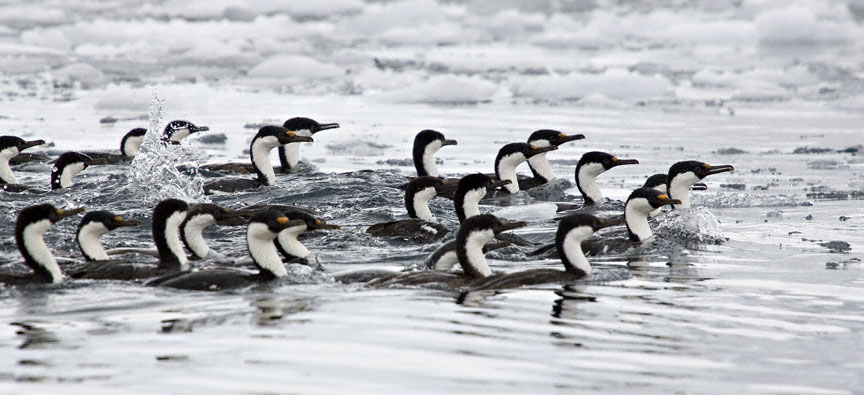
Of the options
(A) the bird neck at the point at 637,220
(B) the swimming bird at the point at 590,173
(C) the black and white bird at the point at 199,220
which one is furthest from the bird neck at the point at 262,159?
(A) the bird neck at the point at 637,220

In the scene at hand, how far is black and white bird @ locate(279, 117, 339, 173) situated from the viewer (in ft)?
47.6

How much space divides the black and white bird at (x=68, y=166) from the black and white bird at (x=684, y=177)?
619 centimetres

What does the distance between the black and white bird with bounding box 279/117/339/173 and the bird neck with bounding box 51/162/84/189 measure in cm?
251

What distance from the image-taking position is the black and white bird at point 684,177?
441 inches

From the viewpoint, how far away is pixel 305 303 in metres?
7.44

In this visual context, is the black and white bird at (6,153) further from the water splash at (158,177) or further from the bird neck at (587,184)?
the bird neck at (587,184)

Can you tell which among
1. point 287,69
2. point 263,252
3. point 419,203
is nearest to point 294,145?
point 419,203

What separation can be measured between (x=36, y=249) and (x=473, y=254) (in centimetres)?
310

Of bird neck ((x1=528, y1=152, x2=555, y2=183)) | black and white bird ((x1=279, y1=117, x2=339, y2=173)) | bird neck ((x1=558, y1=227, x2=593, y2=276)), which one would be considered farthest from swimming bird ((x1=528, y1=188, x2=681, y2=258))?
black and white bird ((x1=279, y1=117, x2=339, y2=173))

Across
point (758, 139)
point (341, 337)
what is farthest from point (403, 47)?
point (341, 337)

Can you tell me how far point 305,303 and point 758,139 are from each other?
1221 cm

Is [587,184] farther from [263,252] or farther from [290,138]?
[263,252]

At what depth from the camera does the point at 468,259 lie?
841 centimetres

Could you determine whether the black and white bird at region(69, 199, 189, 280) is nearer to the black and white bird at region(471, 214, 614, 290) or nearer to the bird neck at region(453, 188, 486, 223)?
the black and white bird at region(471, 214, 614, 290)
